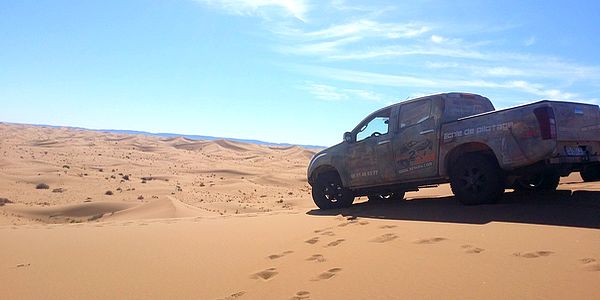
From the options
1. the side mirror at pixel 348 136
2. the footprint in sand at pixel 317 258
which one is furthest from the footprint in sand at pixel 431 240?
the side mirror at pixel 348 136

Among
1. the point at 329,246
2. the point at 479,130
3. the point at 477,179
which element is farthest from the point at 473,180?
the point at 329,246

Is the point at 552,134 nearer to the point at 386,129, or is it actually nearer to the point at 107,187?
the point at 386,129

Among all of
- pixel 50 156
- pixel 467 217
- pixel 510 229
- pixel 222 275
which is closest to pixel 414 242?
pixel 510 229

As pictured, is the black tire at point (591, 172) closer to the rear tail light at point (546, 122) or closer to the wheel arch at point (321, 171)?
the rear tail light at point (546, 122)

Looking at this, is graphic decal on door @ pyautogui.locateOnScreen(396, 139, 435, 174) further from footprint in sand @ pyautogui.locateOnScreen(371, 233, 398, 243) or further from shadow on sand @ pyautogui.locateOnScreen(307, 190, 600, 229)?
footprint in sand @ pyautogui.locateOnScreen(371, 233, 398, 243)

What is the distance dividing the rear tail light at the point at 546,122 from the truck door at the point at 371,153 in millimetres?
2594

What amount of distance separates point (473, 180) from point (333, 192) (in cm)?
321

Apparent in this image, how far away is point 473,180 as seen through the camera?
666 centimetres

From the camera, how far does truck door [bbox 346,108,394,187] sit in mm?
8188

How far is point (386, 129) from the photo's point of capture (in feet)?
27.4

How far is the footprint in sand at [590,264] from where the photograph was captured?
342cm

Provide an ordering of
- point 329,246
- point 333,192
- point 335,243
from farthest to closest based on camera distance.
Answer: point 333,192, point 335,243, point 329,246

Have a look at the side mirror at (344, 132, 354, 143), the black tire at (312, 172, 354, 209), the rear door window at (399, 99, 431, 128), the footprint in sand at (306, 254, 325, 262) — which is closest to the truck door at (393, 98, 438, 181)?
the rear door window at (399, 99, 431, 128)

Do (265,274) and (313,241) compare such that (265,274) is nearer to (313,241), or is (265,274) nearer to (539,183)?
(313,241)
